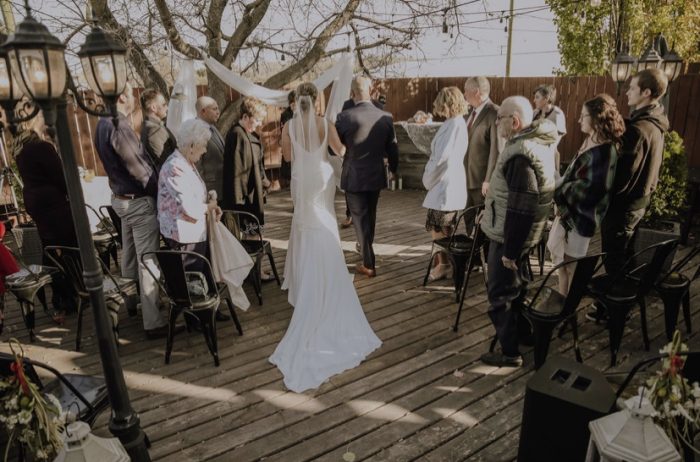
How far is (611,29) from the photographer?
345 inches

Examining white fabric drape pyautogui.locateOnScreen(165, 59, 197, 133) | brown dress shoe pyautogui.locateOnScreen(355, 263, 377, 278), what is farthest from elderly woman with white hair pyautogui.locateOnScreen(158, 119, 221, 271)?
white fabric drape pyautogui.locateOnScreen(165, 59, 197, 133)

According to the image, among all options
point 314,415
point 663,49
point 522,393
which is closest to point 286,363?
point 314,415

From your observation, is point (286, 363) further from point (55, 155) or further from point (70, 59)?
point (70, 59)

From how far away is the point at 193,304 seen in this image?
3254 mm

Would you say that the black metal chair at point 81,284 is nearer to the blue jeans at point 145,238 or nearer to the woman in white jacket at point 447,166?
the blue jeans at point 145,238

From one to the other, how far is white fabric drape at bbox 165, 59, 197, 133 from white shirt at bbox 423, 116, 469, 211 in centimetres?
301

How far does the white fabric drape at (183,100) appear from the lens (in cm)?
544

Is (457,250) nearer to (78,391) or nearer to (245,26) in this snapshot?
(78,391)

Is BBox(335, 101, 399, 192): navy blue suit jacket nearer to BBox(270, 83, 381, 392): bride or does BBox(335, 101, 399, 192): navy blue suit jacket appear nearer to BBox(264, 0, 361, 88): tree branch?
BBox(270, 83, 381, 392): bride

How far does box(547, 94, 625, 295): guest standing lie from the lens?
2.98 metres

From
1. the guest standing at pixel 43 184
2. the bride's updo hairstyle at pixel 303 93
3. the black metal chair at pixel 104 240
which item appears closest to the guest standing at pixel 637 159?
the bride's updo hairstyle at pixel 303 93

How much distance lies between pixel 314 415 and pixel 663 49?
5.19m

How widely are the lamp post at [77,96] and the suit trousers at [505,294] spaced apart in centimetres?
220

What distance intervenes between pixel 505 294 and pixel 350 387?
3.86 feet
